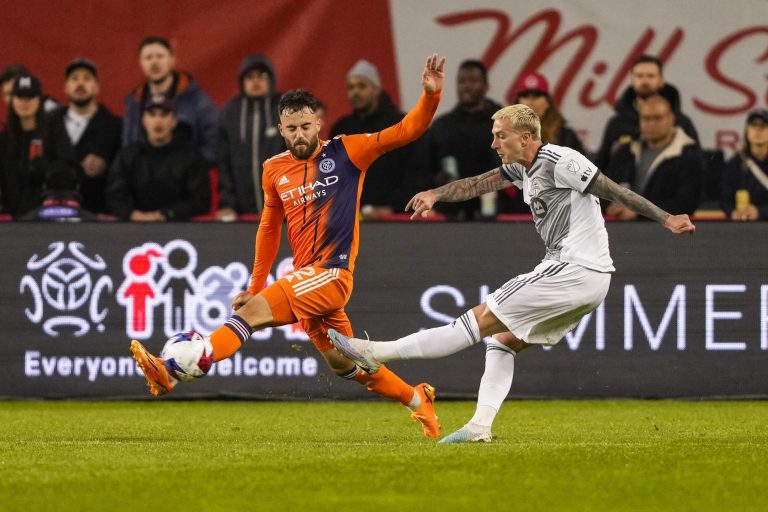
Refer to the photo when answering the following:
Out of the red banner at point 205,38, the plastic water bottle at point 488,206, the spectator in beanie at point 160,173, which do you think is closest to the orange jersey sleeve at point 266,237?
the spectator in beanie at point 160,173

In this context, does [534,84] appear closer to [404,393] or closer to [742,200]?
[742,200]

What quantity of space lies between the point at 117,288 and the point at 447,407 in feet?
9.51

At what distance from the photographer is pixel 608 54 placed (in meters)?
15.5

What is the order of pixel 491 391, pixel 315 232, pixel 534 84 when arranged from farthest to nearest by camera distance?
1. pixel 534 84
2. pixel 315 232
3. pixel 491 391

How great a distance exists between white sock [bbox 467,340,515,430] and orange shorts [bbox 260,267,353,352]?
974mm

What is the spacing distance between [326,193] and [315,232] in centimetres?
25

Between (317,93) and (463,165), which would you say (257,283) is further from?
(317,93)

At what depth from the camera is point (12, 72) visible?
1458 cm

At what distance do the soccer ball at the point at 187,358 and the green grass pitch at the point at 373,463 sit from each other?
17.4 inches

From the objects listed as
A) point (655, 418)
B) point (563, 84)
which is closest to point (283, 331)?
Answer: point (655, 418)

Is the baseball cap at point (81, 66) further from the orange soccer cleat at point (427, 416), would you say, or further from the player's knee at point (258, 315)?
the orange soccer cleat at point (427, 416)

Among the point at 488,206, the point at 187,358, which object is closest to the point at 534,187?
the point at 187,358

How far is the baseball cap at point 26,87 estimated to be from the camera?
1388 centimetres

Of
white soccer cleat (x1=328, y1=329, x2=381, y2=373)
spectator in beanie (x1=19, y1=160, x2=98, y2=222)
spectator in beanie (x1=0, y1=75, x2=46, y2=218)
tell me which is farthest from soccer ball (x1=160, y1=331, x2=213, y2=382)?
spectator in beanie (x1=0, y1=75, x2=46, y2=218)
